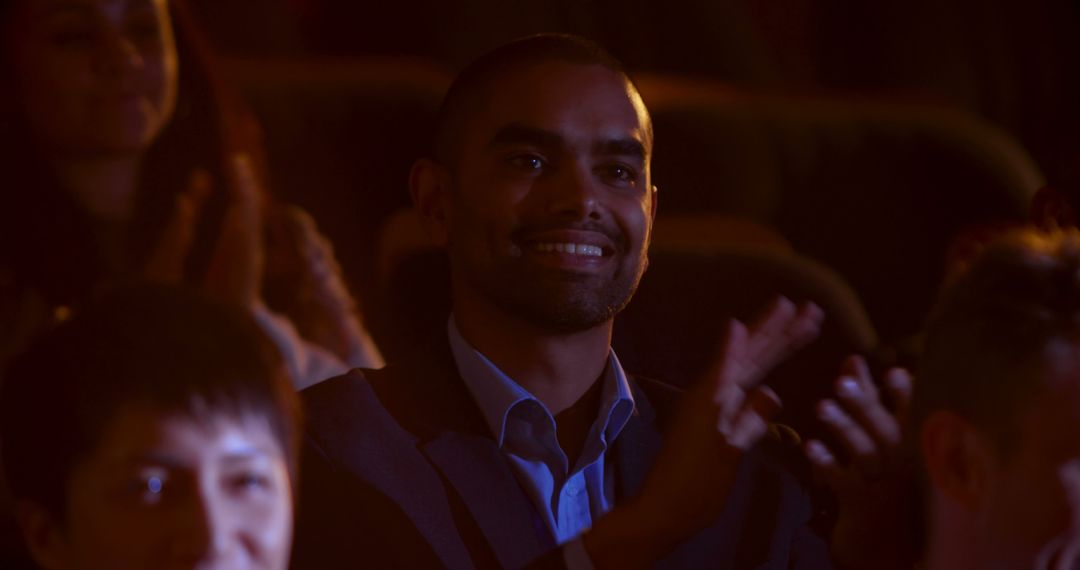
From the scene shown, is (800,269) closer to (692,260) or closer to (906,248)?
(692,260)

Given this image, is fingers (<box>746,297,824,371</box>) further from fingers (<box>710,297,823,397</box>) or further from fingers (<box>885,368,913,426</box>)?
fingers (<box>885,368,913,426</box>)

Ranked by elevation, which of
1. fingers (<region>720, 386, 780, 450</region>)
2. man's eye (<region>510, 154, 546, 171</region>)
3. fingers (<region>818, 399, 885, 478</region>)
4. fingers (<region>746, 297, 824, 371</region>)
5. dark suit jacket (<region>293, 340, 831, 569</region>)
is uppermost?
man's eye (<region>510, 154, 546, 171</region>)

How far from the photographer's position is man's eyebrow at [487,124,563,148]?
1076 millimetres

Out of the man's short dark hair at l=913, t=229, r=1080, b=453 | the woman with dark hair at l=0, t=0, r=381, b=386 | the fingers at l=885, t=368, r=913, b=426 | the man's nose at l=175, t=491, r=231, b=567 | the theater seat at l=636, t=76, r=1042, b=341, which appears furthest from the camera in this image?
the theater seat at l=636, t=76, r=1042, b=341

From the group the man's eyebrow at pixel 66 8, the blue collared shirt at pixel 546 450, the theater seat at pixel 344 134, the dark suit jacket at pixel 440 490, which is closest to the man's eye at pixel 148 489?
the dark suit jacket at pixel 440 490

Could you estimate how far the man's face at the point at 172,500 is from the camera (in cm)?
87

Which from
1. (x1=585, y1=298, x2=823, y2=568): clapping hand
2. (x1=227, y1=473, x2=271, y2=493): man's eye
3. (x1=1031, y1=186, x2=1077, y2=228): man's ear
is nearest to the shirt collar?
(x1=585, y1=298, x2=823, y2=568): clapping hand

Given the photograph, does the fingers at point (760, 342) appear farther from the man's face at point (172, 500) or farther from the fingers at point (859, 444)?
the man's face at point (172, 500)

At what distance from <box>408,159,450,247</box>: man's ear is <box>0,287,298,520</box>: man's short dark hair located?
0.23m

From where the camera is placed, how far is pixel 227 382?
3.02 feet

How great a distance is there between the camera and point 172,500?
0.88 metres

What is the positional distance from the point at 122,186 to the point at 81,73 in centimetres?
13

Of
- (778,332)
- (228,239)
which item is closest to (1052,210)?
(778,332)

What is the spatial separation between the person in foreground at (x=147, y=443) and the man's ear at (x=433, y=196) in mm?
241
